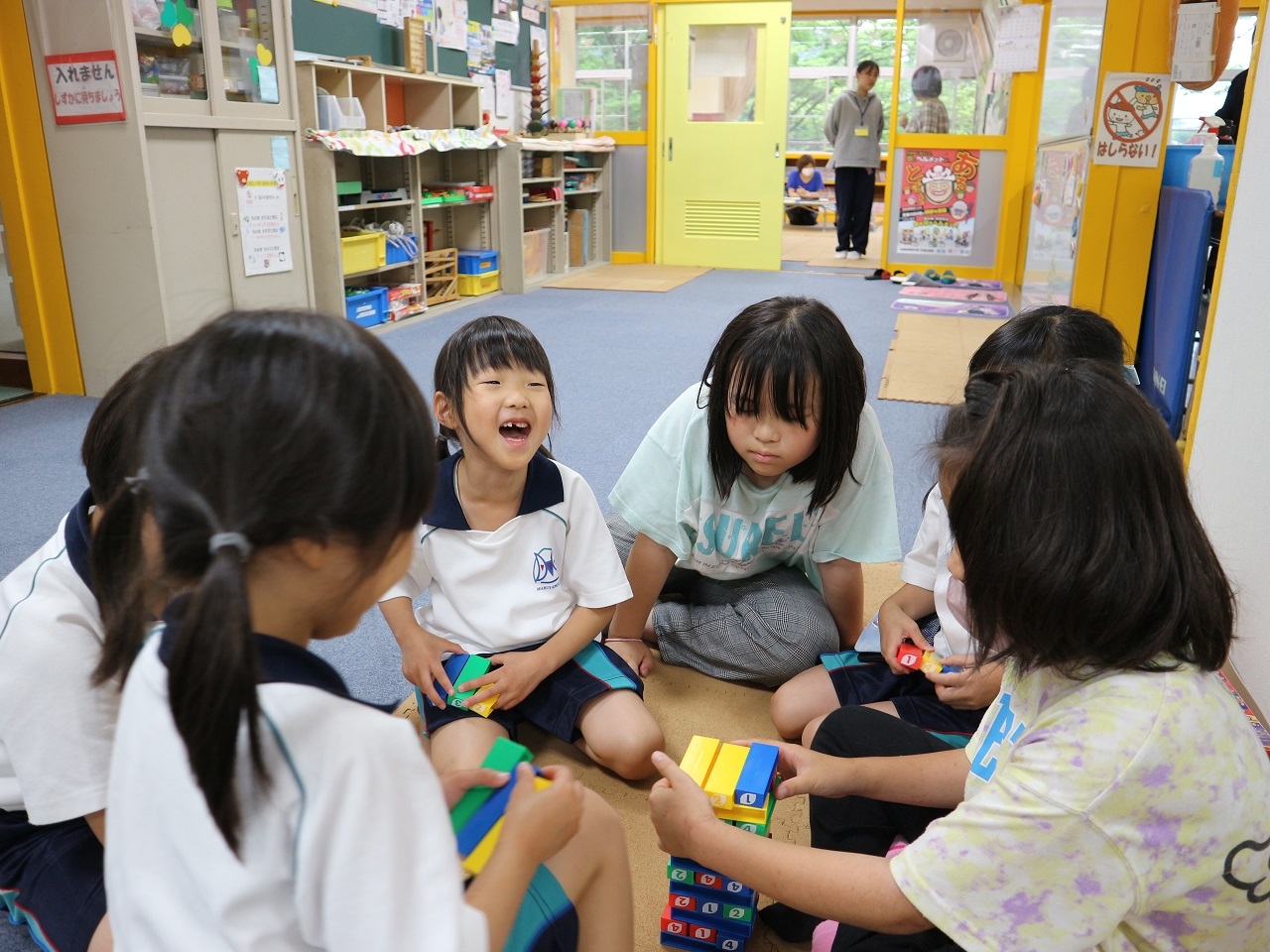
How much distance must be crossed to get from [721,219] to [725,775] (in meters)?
6.25

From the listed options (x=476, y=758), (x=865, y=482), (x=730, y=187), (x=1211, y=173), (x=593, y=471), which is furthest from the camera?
(x=730, y=187)

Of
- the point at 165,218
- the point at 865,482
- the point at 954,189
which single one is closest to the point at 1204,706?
the point at 865,482

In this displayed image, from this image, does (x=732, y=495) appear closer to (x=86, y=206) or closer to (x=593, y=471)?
(x=593, y=471)

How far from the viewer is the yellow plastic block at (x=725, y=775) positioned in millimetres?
947

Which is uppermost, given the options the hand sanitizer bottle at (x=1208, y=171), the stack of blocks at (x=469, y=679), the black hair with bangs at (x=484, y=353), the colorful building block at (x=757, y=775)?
the hand sanitizer bottle at (x=1208, y=171)

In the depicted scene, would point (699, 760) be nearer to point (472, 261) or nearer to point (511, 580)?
point (511, 580)

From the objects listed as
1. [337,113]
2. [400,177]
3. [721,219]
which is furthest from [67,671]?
[721,219]

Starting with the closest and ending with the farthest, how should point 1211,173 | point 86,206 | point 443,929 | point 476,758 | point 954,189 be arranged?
1. point 443,929
2. point 476,758
3. point 1211,173
4. point 86,206
5. point 954,189

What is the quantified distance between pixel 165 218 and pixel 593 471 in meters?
1.69

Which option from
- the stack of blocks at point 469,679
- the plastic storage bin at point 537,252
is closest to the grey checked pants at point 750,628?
the stack of blocks at point 469,679

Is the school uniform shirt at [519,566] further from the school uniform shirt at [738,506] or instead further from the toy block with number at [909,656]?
the toy block with number at [909,656]

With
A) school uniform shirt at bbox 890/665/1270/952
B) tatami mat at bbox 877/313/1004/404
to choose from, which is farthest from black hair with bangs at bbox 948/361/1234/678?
tatami mat at bbox 877/313/1004/404

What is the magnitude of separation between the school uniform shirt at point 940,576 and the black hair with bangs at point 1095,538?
23.5 inches

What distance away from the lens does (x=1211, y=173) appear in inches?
111
